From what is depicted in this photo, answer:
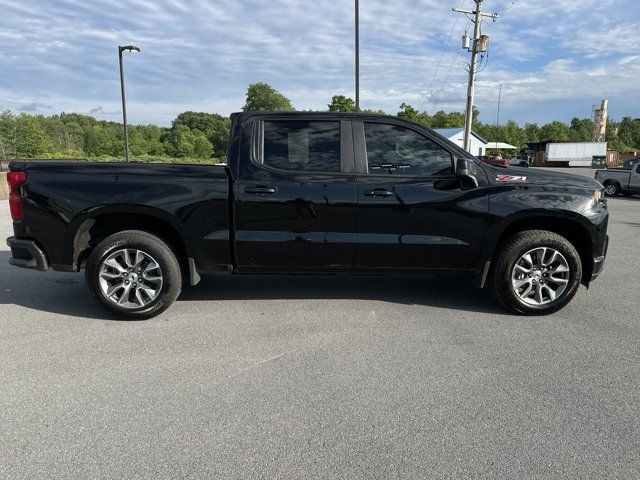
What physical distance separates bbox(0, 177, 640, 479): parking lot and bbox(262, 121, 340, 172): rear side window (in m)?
1.42

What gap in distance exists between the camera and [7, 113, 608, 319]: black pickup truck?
413cm

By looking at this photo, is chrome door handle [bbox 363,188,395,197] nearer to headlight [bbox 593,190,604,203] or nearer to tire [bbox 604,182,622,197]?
headlight [bbox 593,190,604,203]

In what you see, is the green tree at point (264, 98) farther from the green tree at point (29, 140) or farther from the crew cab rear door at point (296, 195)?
the crew cab rear door at point (296, 195)

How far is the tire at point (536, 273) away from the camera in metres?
4.31

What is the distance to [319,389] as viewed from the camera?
3045 millimetres

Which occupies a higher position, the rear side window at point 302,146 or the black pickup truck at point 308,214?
the rear side window at point 302,146

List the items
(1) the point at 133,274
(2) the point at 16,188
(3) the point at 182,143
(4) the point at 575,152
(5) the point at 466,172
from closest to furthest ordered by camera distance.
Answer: (5) the point at 466,172 < (2) the point at 16,188 < (1) the point at 133,274 < (4) the point at 575,152 < (3) the point at 182,143

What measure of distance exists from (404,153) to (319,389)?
2.32 metres

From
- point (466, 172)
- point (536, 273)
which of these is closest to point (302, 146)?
point (466, 172)

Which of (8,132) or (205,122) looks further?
(205,122)

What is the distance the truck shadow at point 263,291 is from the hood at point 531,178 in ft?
4.27

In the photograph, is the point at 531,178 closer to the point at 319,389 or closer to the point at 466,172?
the point at 466,172

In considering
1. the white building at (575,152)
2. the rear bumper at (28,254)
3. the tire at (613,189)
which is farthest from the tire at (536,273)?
the white building at (575,152)

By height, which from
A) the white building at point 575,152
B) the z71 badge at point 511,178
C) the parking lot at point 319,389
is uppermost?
the white building at point 575,152
